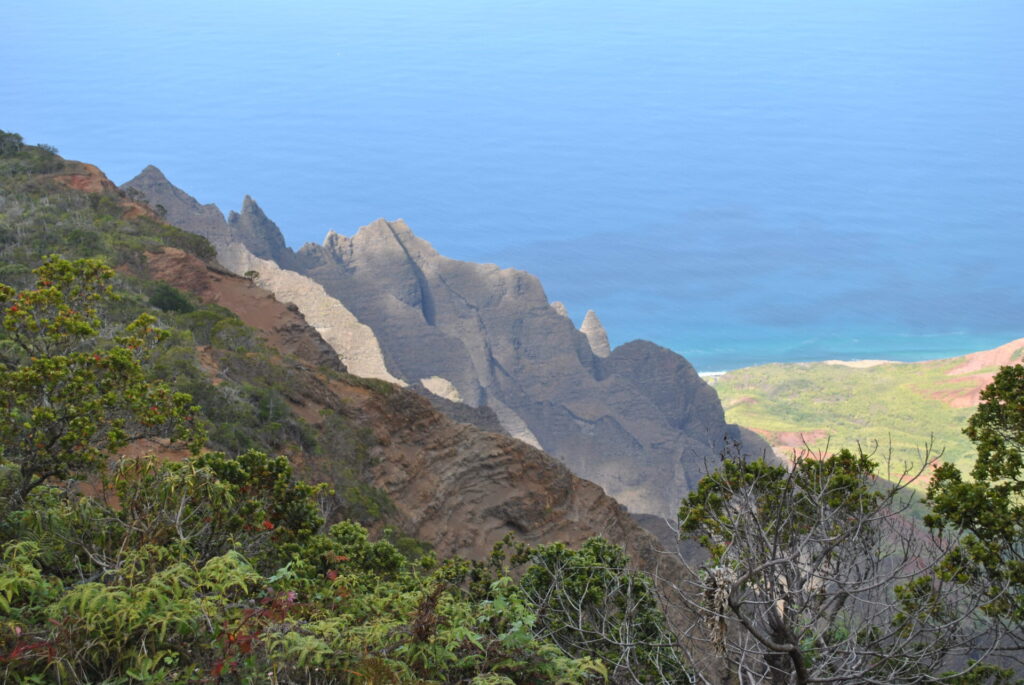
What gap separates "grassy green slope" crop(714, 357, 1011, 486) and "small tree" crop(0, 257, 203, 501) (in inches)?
3896

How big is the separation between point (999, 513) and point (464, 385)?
106 m

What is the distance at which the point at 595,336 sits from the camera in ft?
461

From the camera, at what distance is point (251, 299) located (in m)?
49.7

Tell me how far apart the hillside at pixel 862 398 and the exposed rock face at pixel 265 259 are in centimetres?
5320

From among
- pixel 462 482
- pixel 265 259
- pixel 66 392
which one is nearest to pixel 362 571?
pixel 66 392

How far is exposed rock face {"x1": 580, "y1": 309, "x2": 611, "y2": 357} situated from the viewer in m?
140

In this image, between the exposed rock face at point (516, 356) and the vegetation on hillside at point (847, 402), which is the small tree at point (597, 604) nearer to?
the exposed rock face at point (516, 356)

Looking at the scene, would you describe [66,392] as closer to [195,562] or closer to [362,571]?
[362,571]

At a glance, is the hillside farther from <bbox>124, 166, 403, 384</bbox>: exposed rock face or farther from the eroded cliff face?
the eroded cliff face

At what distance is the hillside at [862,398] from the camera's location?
11781cm

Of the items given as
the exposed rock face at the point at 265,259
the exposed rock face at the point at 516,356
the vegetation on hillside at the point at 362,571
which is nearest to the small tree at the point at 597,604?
the vegetation on hillside at the point at 362,571

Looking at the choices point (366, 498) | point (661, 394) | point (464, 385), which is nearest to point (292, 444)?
point (366, 498)

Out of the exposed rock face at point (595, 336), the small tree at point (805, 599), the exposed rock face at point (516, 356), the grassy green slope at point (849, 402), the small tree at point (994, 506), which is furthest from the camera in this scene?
the exposed rock face at point (595, 336)

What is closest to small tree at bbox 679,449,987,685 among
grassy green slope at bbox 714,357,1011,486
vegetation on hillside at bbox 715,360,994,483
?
vegetation on hillside at bbox 715,360,994,483
